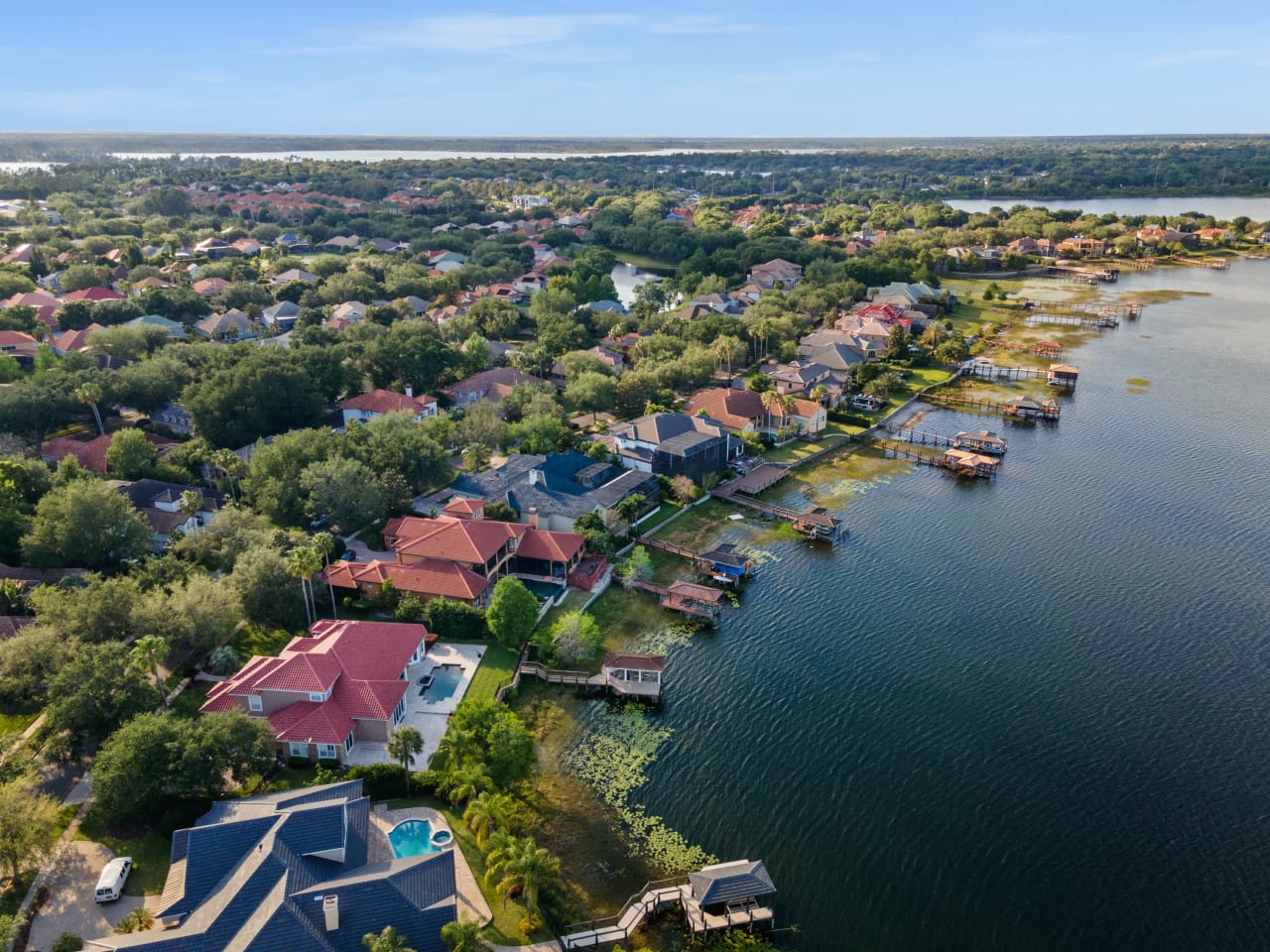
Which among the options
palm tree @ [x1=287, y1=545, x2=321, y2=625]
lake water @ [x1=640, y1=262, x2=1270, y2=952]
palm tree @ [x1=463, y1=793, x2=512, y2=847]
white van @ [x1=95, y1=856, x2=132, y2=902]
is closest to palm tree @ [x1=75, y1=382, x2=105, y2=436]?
palm tree @ [x1=287, y1=545, x2=321, y2=625]

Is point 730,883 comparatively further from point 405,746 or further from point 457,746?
point 405,746

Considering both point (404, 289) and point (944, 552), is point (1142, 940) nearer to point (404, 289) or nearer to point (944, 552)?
point (944, 552)

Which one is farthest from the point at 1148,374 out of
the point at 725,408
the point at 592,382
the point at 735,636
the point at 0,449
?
the point at 0,449

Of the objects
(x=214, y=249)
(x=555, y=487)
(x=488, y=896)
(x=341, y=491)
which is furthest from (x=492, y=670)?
(x=214, y=249)

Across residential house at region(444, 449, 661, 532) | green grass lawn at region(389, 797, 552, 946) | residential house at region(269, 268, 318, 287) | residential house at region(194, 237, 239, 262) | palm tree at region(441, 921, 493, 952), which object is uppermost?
residential house at region(194, 237, 239, 262)

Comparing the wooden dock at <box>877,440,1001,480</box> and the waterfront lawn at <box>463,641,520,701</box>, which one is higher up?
the wooden dock at <box>877,440,1001,480</box>

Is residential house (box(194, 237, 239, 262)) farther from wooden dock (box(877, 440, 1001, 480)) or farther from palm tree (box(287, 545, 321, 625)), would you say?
wooden dock (box(877, 440, 1001, 480))
